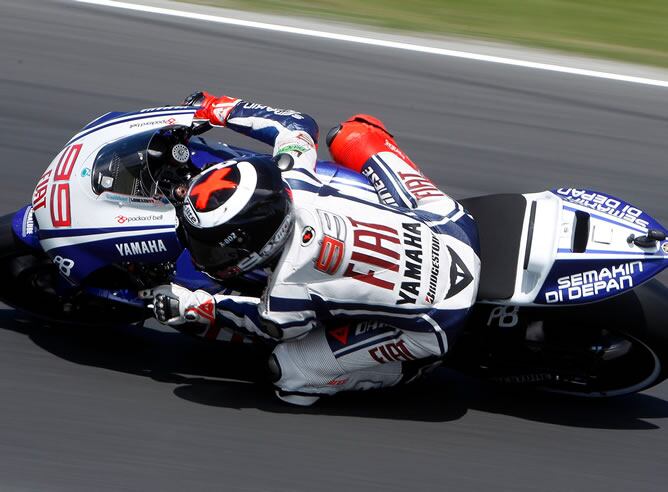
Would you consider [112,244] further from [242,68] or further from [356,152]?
[242,68]

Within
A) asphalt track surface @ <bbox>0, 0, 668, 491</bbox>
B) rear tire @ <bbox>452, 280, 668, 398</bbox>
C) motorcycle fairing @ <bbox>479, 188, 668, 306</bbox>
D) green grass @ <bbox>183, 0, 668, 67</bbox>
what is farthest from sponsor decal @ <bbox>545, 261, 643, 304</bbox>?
green grass @ <bbox>183, 0, 668, 67</bbox>

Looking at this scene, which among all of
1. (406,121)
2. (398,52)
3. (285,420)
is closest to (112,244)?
(285,420)

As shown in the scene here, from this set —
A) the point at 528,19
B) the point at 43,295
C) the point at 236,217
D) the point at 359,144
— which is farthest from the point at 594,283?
the point at 528,19

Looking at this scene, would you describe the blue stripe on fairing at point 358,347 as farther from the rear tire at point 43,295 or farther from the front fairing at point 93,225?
the rear tire at point 43,295

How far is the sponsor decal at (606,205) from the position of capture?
4344 millimetres

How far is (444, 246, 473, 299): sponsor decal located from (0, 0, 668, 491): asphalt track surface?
0.75m

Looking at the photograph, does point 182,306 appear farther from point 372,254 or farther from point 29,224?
point 29,224

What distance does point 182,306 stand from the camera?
4121mm

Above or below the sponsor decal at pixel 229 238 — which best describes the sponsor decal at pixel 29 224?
below

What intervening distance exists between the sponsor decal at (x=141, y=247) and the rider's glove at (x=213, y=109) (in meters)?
0.64

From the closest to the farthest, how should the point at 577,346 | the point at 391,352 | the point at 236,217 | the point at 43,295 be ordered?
the point at 236,217, the point at 391,352, the point at 577,346, the point at 43,295

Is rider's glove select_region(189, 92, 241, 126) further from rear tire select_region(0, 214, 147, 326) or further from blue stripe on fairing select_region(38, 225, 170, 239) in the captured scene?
rear tire select_region(0, 214, 147, 326)

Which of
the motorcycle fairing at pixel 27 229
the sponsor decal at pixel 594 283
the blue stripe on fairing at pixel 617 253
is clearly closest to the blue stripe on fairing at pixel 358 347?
the sponsor decal at pixel 594 283

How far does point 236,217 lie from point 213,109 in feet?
2.85
